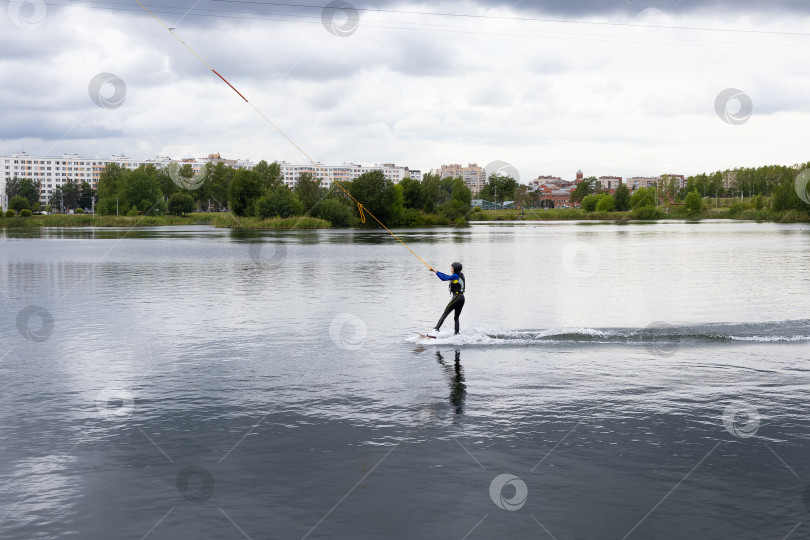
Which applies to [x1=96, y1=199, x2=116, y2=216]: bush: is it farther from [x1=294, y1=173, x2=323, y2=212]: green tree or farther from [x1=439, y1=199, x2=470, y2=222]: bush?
[x1=439, y1=199, x2=470, y2=222]: bush

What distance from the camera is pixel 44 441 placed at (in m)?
11.4

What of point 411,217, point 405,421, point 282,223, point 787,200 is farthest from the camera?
point 787,200

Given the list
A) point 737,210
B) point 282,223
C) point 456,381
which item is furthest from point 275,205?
point 456,381

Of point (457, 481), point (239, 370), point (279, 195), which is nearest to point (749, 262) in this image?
point (239, 370)

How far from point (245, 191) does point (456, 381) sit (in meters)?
139

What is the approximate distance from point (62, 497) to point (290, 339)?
444 inches

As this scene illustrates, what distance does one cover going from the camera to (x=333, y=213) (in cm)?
14462

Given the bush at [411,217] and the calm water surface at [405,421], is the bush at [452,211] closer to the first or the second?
the bush at [411,217]

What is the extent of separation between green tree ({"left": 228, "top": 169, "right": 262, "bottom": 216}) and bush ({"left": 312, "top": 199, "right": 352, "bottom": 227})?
13.0 metres

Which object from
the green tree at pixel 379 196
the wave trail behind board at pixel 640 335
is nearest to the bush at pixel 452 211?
the green tree at pixel 379 196

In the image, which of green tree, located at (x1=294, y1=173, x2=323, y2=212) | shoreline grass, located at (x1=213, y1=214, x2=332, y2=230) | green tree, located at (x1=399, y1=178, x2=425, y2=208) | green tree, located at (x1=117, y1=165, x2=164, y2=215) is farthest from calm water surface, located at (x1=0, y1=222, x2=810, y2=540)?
green tree, located at (x1=117, y1=165, x2=164, y2=215)

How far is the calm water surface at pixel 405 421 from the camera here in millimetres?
8836

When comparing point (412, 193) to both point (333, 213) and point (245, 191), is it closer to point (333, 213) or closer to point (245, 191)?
point (333, 213)

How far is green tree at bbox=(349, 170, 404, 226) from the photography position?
14788cm
